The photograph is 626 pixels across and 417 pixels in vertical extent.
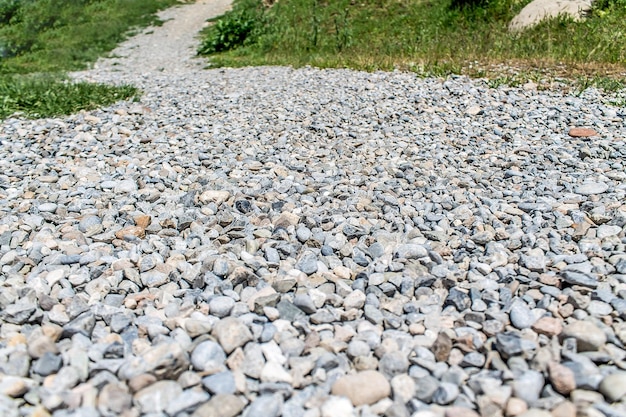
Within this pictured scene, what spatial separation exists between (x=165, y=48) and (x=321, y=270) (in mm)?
15121

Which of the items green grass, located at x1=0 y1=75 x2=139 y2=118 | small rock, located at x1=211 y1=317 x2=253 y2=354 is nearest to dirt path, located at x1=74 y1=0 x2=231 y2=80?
green grass, located at x1=0 y1=75 x2=139 y2=118

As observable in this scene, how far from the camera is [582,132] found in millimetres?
5770

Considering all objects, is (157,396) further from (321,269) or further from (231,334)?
(321,269)

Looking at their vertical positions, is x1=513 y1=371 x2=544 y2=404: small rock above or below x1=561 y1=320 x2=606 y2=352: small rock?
below

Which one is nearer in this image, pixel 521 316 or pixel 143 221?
pixel 521 316

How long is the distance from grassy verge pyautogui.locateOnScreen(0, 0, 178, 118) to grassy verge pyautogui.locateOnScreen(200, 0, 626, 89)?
4114mm

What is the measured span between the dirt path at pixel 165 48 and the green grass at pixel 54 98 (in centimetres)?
315

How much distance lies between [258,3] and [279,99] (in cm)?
1246

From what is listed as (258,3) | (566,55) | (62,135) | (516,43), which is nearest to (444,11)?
(516,43)

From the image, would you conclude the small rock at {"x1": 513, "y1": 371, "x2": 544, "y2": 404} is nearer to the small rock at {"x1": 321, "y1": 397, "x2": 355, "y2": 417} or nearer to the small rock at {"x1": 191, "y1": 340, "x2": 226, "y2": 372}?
the small rock at {"x1": 321, "y1": 397, "x2": 355, "y2": 417}

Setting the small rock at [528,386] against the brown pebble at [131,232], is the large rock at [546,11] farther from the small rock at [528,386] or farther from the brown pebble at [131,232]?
the small rock at [528,386]

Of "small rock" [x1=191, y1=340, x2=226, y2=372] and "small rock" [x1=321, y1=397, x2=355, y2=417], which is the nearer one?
"small rock" [x1=321, y1=397, x2=355, y2=417]

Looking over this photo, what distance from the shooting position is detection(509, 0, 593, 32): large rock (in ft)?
37.1

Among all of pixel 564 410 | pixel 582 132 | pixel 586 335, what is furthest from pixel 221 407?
pixel 582 132
